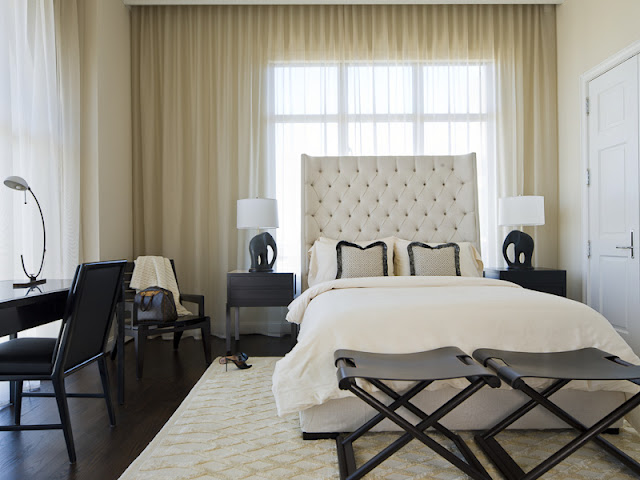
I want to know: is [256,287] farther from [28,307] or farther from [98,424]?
[28,307]

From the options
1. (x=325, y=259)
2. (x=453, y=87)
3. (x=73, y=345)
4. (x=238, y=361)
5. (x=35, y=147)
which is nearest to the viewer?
(x=73, y=345)

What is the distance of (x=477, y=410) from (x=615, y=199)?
8.53ft

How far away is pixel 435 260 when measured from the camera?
359cm

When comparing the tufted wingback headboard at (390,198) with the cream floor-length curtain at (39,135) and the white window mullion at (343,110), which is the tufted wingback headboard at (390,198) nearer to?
the white window mullion at (343,110)

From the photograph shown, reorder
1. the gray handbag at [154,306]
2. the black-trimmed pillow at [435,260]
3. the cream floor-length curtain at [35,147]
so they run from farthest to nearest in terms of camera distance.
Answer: the black-trimmed pillow at [435,260] < the gray handbag at [154,306] < the cream floor-length curtain at [35,147]

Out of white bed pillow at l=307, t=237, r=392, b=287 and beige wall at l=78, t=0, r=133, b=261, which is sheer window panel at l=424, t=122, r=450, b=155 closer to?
white bed pillow at l=307, t=237, r=392, b=287

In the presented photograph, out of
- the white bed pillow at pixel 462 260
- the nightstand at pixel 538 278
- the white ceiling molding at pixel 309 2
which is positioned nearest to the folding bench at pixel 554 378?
the white bed pillow at pixel 462 260

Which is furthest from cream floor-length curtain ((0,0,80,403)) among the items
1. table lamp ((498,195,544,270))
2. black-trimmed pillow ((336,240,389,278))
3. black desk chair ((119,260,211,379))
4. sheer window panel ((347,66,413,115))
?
table lamp ((498,195,544,270))

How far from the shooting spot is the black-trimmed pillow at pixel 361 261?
11.8 ft

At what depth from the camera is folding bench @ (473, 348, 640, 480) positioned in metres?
1.61

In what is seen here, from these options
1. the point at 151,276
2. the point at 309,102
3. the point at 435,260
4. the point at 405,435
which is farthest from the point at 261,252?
the point at 405,435

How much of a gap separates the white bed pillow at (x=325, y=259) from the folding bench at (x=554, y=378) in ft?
5.89

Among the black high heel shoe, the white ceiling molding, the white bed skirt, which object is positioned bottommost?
the black high heel shoe

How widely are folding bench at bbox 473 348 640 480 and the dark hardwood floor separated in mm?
1447
